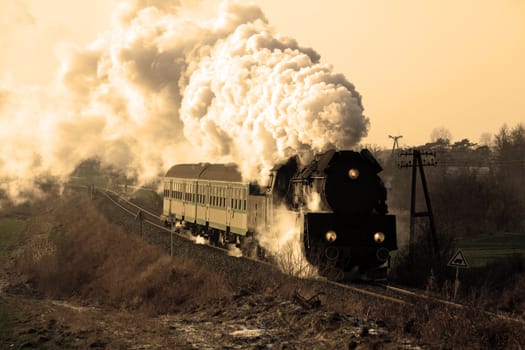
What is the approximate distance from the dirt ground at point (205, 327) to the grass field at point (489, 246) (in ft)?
68.0

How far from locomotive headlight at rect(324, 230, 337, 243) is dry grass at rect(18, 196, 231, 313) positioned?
325 centimetres

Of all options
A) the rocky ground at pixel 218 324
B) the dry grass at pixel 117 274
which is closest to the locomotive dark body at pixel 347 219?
the rocky ground at pixel 218 324

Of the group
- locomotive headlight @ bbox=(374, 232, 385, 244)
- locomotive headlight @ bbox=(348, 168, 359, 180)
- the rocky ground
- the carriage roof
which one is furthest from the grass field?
the rocky ground

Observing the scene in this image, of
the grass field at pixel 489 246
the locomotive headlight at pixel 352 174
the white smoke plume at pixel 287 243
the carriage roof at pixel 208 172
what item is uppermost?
the carriage roof at pixel 208 172

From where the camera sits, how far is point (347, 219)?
17922 mm

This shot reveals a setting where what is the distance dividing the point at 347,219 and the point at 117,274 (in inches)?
433

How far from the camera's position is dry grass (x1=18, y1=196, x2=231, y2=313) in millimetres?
18766

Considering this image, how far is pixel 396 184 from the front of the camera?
80000 mm

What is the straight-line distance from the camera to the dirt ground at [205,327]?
1182 centimetres

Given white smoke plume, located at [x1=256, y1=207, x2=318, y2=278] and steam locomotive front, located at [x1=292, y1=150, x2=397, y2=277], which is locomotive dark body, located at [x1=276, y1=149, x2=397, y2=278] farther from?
white smoke plume, located at [x1=256, y1=207, x2=318, y2=278]

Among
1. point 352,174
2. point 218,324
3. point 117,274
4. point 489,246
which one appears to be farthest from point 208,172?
point 489,246

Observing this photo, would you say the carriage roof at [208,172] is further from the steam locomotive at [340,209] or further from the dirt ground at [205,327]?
the dirt ground at [205,327]

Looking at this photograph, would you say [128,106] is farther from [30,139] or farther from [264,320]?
→ [264,320]

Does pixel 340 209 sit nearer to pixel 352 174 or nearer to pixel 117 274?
pixel 352 174
